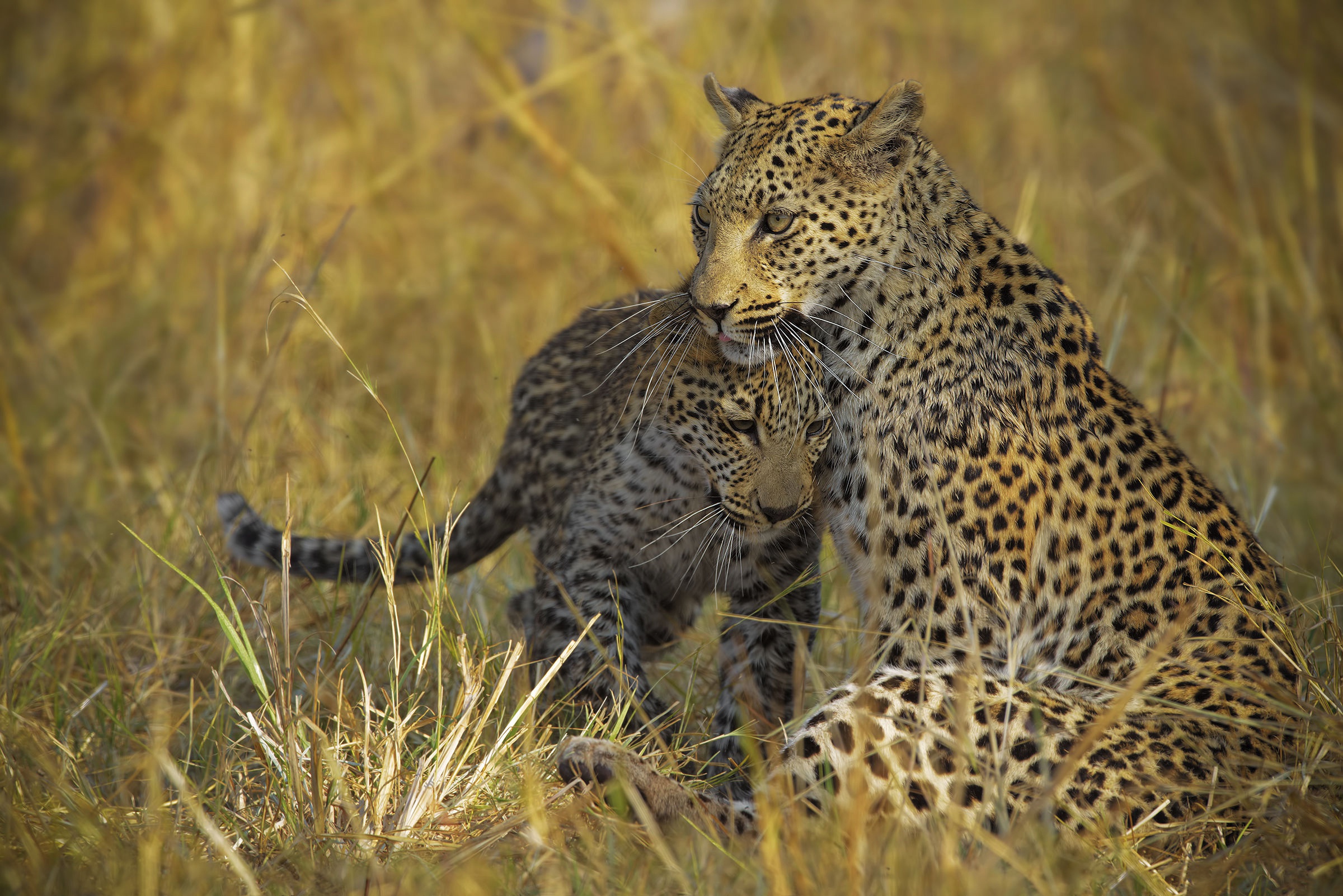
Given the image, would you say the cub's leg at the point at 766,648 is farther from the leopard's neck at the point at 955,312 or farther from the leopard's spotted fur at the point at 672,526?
the leopard's neck at the point at 955,312

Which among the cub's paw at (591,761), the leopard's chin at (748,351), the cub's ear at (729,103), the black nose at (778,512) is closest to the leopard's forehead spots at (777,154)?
the cub's ear at (729,103)

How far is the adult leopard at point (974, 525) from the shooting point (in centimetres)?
350

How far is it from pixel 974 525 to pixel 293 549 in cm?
262

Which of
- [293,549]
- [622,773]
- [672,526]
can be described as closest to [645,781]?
[622,773]

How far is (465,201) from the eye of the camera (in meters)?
9.31

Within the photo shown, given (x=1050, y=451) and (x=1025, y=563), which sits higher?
(x=1050, y=451)

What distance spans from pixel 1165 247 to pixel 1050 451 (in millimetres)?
5103

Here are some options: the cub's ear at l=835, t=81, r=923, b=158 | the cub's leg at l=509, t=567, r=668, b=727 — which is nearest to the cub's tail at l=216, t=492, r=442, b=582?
the cub's leg at l=509, t=567, r=668, b=727

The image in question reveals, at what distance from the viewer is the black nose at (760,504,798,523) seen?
4512 mm

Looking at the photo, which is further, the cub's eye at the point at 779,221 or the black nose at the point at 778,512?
the black nose at the point at 778,512

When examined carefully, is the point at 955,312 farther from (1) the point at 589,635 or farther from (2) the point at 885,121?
(1) the point at 589,635

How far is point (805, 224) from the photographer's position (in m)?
4.36

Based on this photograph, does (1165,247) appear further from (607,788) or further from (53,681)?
(53,681)

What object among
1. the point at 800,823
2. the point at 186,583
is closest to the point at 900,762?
the point at 800,823
